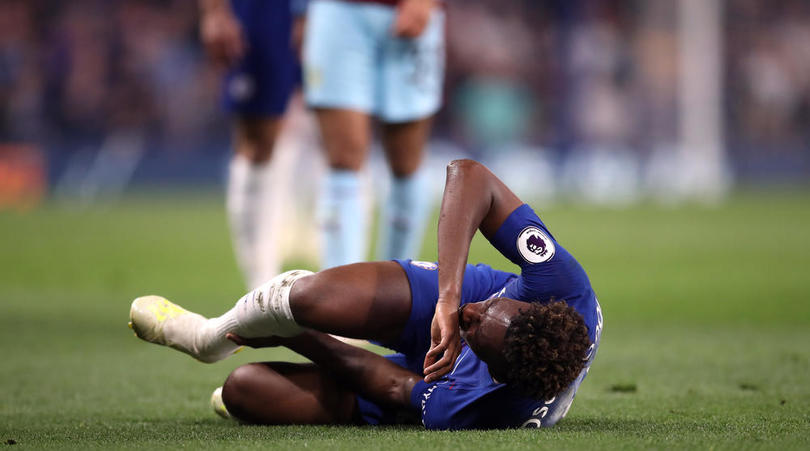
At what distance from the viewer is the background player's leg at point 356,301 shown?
301cm

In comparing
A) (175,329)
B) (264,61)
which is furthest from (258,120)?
(175,329)

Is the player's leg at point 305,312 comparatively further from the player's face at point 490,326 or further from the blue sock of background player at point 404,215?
the blue sock of background player at point 404,215

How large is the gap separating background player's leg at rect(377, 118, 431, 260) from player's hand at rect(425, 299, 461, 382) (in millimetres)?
2108

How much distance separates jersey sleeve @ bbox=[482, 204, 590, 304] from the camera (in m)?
2.93

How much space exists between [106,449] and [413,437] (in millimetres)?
763


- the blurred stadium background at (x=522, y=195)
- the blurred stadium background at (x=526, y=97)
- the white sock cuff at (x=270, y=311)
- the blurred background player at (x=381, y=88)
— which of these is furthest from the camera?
the blurred stadium background at (x=526, y=97)

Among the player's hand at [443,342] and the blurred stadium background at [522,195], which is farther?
the blurred stadium background at [522,195]

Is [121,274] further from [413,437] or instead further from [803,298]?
[413,437]

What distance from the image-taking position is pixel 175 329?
332cm

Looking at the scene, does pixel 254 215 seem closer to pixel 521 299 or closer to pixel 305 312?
pixel 305 312

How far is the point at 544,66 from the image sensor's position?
74.7ft

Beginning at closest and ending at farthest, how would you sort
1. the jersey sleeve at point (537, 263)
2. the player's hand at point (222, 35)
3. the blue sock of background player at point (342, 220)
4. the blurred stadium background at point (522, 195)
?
the jersey sleeve at point (537, 263)
the blurred stadium background at point (522, 195)
the blue sock of background player at point (342, 220)
the player's hand at point (222, 35)

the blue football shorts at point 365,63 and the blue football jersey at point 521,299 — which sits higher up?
the blue football shorts at point 365,63

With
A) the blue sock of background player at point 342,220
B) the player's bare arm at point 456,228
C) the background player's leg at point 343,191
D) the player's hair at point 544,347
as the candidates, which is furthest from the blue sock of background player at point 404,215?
the player's hair at point 544,347
